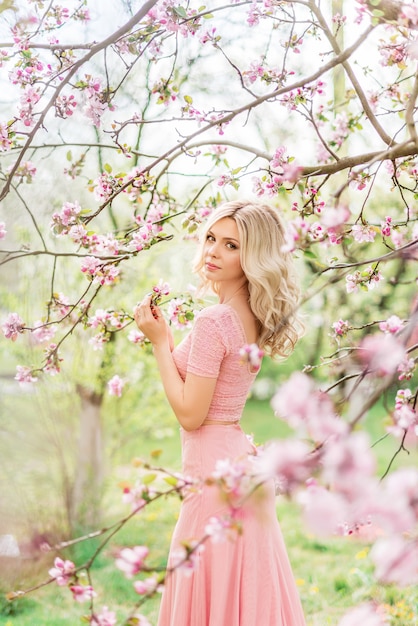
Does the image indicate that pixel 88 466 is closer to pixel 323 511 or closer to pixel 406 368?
pixel 406 368

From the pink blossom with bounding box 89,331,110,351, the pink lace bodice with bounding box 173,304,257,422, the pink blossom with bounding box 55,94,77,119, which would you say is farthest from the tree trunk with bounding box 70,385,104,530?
the pink lace bodice with bounding box 173,304,257,422

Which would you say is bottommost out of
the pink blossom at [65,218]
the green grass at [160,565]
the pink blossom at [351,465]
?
the green grass at [160,565]

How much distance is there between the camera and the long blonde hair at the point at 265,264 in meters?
1.98

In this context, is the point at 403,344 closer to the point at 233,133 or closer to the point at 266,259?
the point at 266,259

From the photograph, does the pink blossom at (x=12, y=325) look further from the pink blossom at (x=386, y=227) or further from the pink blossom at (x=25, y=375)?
the pink blossom at (x=386, y=227)

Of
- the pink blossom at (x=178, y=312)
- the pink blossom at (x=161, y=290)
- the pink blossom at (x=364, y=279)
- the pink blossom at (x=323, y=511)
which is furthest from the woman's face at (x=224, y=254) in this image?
the pink blossom at (x=323, y=511)

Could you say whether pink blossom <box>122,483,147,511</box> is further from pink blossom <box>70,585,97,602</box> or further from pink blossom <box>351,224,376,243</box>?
pink blossom <box>351,224,376,243</box>

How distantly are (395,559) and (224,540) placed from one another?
3.45 ft

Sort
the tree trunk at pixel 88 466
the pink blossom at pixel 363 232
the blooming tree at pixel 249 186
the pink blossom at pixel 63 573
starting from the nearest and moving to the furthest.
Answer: the blooming tree at pixel 249 186
the pink blossom at pixel 63 573
the pink blossom at pixel 363 232
the tree trunk at pixel 88 466

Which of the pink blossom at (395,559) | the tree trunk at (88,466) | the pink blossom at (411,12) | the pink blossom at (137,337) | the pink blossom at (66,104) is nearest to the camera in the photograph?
the pink blossom at (395,559)

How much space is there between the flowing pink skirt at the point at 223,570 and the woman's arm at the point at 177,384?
88 mm

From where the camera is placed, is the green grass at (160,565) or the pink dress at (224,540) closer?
the pink dress at (224,540)

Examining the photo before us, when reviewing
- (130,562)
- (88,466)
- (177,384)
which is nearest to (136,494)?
(130,562)

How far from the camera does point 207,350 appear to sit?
1921 millimetres
